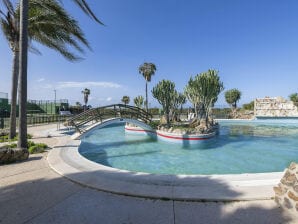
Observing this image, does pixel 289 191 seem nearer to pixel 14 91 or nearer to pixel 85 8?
pixel 85 8

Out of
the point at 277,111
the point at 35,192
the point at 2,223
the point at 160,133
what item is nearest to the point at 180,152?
the point at 160,133

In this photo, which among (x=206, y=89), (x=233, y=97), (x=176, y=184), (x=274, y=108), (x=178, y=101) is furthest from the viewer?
(x=233, y=97)

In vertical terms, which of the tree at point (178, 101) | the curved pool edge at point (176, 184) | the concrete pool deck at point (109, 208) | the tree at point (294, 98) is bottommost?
the concrete pool deck at point (109, 208)

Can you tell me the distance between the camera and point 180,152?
10648 mm

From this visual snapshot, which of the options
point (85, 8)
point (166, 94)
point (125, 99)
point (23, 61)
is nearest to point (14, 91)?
point (23, 61)

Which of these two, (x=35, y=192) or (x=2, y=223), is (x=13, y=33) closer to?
(x=35, y=192)

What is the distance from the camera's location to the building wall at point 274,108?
1206 inches

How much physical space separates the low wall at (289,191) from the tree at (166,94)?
1550 cm

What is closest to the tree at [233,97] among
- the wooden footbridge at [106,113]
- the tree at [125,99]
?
the tree at [125,99]

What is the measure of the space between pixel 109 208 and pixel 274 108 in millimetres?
36697

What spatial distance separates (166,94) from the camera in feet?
61.3

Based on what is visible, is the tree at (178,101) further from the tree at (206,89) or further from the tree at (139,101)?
the tree at (139,101)

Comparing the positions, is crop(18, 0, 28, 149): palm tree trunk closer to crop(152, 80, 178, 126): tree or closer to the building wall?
crop(152, 80, 178, 126): tree

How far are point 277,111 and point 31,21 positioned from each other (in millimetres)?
36380
